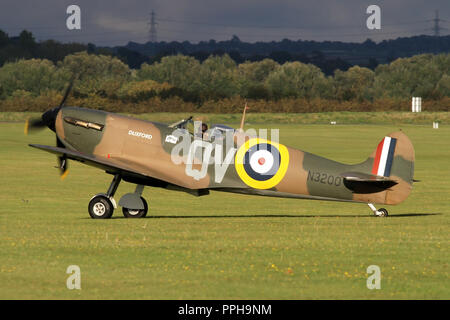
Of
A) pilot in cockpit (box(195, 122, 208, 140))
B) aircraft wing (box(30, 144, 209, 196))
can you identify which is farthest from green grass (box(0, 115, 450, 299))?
pilot in cockpit (box(195, 122, 208, 140))

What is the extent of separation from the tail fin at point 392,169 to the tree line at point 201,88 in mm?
48291

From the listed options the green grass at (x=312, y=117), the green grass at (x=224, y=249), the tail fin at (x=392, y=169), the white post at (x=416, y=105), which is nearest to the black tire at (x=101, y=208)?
the green grass at (x=224, y=249)

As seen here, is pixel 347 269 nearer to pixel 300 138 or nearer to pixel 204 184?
pixel 204 184

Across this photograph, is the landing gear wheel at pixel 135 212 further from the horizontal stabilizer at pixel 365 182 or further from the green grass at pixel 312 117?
the green grass at pixel 312 117

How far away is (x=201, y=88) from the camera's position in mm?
106312

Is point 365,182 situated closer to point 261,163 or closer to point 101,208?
point 261,163

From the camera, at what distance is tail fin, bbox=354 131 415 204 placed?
61.5 ft

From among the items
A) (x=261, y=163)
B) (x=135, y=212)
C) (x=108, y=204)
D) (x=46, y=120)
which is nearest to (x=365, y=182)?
(x=261, y=163)

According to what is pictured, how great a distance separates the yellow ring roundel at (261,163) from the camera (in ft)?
62.0

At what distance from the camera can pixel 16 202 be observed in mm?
24141

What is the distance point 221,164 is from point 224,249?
182 inches

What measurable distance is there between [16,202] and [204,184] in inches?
279
